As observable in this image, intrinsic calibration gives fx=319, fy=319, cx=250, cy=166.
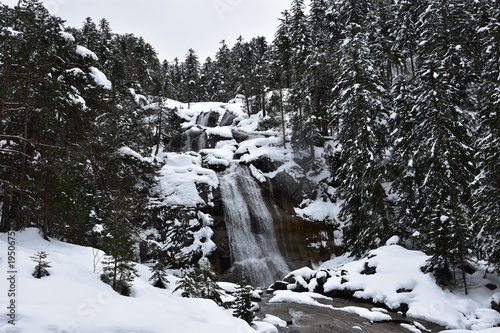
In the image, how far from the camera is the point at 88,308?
6.13 m

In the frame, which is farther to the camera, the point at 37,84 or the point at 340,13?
the point at 340,13

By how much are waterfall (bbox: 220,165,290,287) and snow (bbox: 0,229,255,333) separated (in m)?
16.2

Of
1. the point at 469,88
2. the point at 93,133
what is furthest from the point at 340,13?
the point at 93,133

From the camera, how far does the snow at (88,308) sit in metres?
5.41

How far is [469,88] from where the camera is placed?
2222cm

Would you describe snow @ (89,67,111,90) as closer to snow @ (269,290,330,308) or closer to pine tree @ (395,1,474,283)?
snow @ (269,290,330,308)

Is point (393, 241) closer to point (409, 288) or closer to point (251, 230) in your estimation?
point (409, 288)

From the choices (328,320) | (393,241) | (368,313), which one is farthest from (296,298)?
(393,241)

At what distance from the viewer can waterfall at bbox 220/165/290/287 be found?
25.2 metres

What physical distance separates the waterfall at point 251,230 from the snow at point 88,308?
53.3ft

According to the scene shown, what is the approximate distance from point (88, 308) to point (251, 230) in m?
21.8

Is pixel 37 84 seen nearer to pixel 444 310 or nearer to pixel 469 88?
pixel 444 310

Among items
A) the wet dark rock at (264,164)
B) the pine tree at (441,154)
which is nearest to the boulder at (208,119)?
the wet dark rock at (264,164)

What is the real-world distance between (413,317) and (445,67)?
51.7ft
